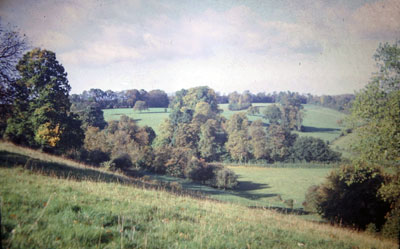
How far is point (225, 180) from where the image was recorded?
41312 mm

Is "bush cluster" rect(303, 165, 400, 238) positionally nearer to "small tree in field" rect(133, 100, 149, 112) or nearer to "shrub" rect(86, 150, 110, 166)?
"shrub" rect(86, 150, 110, 166)

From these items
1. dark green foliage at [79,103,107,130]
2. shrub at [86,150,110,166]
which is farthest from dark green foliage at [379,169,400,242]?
dark green foliage at [79,103,107,130]

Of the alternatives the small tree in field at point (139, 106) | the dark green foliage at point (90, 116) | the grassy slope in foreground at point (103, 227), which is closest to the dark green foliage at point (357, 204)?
the grassy slope in foreground at point (103, 227)

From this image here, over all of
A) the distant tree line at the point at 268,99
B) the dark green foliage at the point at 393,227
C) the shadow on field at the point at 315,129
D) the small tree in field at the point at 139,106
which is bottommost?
the dark green foliage at the point at 393,227

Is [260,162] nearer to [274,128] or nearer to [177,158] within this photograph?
[274,128]

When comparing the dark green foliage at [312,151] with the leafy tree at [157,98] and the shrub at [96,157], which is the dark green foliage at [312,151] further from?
the leafy tree at [157,98]

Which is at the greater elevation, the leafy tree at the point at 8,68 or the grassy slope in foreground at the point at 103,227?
the leafy tree at the point at 8,68

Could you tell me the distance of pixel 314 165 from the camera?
5906 cm

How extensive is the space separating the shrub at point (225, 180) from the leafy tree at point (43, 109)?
28382 mm

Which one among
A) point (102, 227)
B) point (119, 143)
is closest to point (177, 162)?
point (119, 143)

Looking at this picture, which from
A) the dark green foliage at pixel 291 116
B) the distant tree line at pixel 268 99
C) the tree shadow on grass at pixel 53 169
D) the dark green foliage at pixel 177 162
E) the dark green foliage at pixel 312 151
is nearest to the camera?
the tree shadow on grass at pixel 53 169

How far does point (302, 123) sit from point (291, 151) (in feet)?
94.6

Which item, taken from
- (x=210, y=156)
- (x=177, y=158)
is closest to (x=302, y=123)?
(x=210, y=156)

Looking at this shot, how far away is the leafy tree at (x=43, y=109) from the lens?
74.0ft
